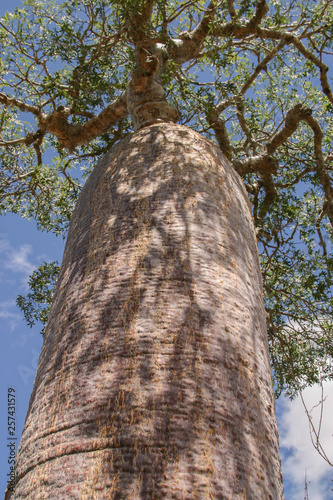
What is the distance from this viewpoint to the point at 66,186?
6797 mm

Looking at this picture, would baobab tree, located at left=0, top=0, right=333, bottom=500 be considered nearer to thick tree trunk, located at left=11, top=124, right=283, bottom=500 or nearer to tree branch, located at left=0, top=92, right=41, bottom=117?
thick tree trunk, located at left=11, top=124, right=283, bottom=500

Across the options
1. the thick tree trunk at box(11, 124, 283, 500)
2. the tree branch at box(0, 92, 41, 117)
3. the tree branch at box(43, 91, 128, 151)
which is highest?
the tree branch at box(0, 92, 41, 117)

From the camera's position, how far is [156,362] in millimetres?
1504

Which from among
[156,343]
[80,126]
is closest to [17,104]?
[80,126]

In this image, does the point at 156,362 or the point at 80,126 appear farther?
the point at 80,126

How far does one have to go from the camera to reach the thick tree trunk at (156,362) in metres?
1.31

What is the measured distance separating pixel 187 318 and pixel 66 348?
47 cm

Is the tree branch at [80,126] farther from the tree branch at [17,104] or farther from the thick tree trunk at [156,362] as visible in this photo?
the thick tree trunk at [156,362]

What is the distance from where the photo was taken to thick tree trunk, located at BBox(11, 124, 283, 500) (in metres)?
1.31

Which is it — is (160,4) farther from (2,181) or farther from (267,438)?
(267,438)

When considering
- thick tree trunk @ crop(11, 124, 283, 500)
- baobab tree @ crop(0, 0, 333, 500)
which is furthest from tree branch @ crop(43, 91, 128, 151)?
thick tree trunk @ crop(11, 124, 283, 500)

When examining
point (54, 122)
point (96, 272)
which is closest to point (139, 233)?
point (96, 272)

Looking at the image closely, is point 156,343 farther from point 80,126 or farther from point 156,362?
point 80,126

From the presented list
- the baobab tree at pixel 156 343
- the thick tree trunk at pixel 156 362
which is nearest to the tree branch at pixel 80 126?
the baobab tree at pixel 156 343
